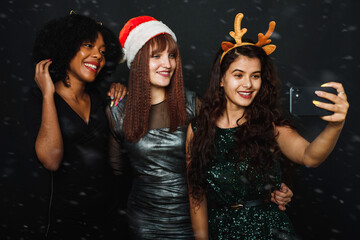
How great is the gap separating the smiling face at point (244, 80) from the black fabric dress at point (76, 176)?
680 millimetres

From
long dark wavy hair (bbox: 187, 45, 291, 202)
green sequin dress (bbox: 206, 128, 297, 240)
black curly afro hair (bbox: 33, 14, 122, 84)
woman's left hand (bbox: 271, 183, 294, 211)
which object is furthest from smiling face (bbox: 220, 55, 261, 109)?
black curly afro hair (bbox: 33, 14, 122, 84)

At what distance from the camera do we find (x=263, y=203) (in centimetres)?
150

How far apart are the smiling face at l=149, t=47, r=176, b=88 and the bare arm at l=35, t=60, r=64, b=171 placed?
0.47 metres

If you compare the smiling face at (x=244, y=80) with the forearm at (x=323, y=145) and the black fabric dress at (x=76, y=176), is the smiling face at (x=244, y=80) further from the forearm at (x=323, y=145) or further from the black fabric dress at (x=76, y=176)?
the black fabric dress at (x=76, y=176)

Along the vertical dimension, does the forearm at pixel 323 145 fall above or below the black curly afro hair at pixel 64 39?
below

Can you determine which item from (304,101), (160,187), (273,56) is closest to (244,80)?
(304,101)

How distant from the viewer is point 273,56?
8.08 ft

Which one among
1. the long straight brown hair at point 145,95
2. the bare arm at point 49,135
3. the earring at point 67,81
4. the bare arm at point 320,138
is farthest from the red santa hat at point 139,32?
the bare arm at point 320,138

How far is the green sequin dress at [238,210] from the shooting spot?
1439 mm

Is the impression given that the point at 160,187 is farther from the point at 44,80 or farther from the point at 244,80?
the point at 44,80

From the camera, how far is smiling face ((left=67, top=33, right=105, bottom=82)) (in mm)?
1772

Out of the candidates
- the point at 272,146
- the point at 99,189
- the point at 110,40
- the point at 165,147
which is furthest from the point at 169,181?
the point at 110,40

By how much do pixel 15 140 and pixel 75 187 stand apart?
3.11ft

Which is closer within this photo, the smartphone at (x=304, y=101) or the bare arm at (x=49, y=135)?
the smartphone at (x=304, y=101)
